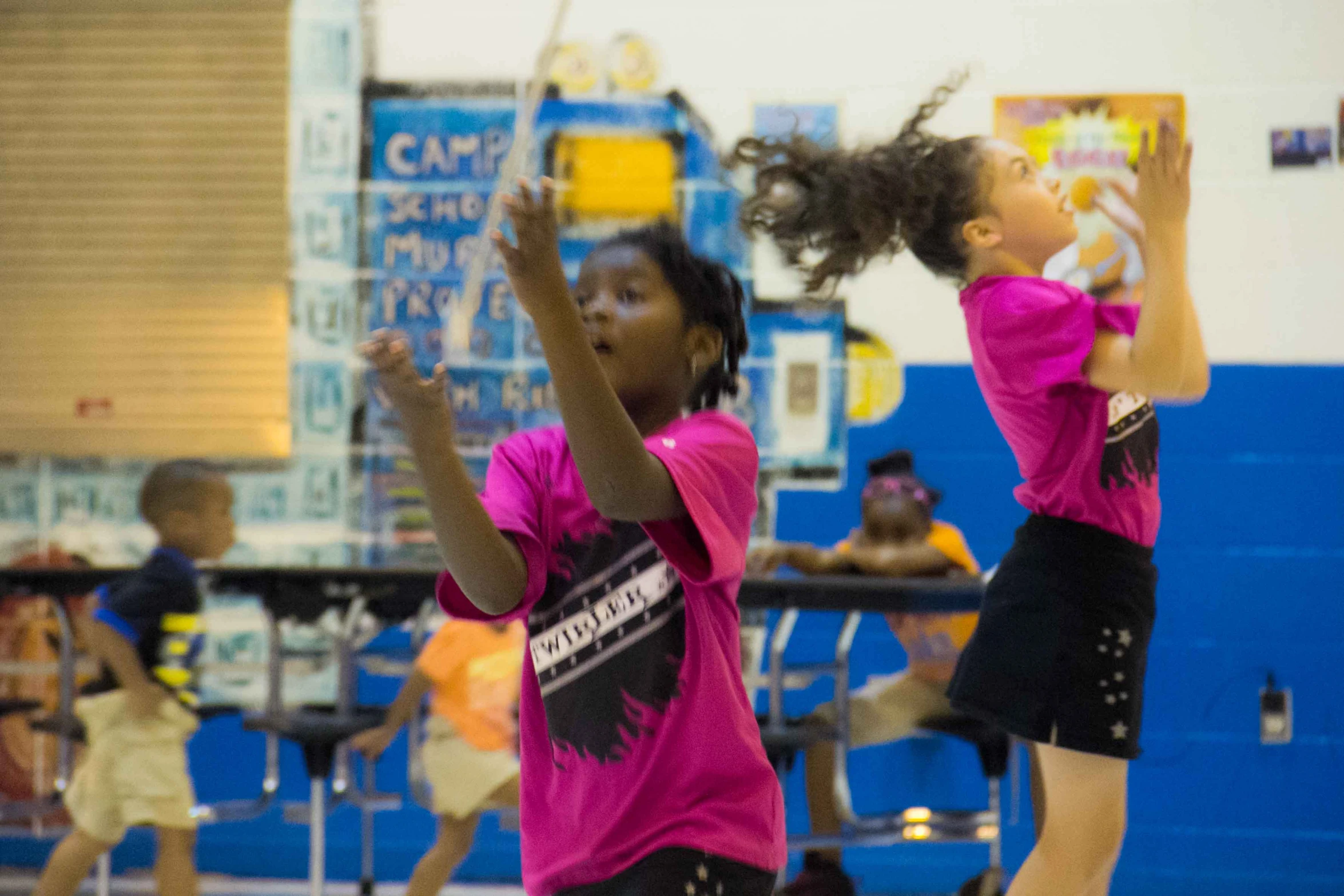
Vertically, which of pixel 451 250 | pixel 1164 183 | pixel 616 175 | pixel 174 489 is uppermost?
pixel 616 175

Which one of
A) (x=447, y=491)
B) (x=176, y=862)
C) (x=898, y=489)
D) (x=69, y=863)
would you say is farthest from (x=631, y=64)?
(x=447, y=491)

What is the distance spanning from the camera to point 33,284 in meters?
4.03

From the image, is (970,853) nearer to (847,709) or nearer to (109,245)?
(847,709)

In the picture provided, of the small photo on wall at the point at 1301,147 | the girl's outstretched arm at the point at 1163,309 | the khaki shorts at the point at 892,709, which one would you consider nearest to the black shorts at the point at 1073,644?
the girl's outstretched arm at the point at 1163,309

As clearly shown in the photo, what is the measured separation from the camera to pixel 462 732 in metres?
3.01

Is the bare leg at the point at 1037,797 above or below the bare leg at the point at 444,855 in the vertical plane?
above

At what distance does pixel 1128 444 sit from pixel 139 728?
2.18 m

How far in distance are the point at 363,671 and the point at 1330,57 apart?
315 cm

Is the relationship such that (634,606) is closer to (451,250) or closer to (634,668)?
(634,668)

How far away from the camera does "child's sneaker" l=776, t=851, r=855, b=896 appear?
119 inches

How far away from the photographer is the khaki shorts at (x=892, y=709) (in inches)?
121

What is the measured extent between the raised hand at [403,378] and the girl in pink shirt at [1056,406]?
96 cm

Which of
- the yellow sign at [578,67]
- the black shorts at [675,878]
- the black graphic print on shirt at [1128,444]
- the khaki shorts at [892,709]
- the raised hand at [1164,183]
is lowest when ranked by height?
the khaki shorts at [892,709]

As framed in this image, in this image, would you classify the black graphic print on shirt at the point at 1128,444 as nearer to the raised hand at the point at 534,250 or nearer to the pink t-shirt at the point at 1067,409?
the pink t-shirt at the point at 1067,409
